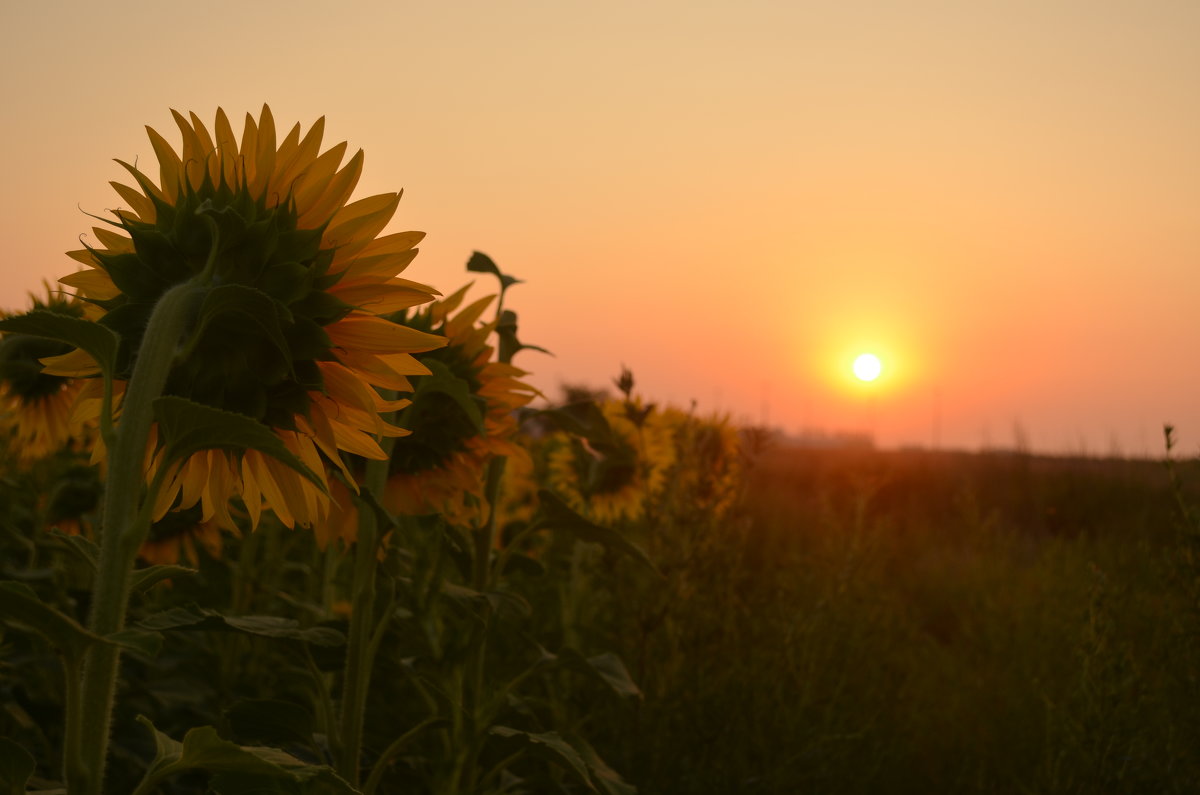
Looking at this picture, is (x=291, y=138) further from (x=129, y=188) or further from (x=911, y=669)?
(x=911, y=669)

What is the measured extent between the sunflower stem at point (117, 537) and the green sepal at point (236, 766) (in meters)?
0.04

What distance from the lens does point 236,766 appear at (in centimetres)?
77

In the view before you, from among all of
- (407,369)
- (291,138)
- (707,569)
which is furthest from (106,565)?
(707,569)

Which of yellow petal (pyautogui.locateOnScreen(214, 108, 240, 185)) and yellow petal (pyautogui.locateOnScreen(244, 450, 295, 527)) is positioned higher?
yellow petal (pyautogui.locateOnScreen(214, 108, 240, 185))

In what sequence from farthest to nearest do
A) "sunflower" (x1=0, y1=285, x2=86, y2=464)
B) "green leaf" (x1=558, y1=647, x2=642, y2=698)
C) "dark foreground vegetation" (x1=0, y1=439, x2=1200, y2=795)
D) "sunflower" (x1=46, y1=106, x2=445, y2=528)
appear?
"sunflower" (x1=0, y1=285, x2=86, y2=464) → "dark foreground vegetation" (x1=0, y1=439, x2=1200, y2=795) → "green leaf" (x1=558, y1=647, x2=642, y2=698) → "sunflower" (x1=46, y1=106, x2=445, y2=528)

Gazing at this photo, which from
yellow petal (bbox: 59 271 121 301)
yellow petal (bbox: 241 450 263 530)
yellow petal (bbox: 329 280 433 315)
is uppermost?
yellow petal (bbox: 59 271 121 301)

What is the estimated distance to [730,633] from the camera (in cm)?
270

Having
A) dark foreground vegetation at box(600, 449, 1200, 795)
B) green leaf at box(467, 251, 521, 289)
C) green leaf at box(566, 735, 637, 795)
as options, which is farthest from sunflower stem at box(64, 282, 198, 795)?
dark foreground vegetation at box(600, 449, 1200, 795)

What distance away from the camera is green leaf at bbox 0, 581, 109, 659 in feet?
2.18

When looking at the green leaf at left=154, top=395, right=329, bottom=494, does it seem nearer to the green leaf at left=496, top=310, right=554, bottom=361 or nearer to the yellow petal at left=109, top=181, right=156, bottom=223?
the yellow petal at left=109, top=181, right=156, bottom=223

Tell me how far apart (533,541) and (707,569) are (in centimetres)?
162

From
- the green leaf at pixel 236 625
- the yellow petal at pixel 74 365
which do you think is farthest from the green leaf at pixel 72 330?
the green leaf at pixel 236 625

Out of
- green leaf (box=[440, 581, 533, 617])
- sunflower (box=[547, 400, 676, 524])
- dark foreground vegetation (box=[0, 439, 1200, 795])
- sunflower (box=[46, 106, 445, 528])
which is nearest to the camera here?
sunflower (box=[46, 106, 445, 528])

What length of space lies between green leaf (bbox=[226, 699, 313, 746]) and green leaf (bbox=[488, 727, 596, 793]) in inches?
12.7
